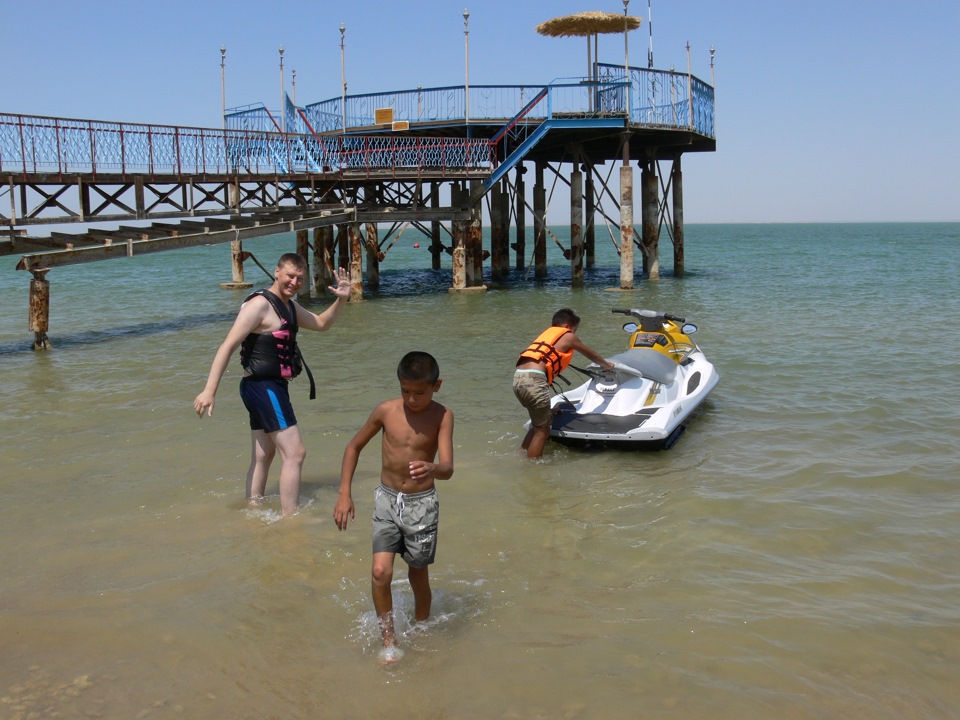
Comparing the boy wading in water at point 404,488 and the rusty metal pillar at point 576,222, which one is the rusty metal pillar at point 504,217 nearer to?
the rusty metal pillar at point 576,222

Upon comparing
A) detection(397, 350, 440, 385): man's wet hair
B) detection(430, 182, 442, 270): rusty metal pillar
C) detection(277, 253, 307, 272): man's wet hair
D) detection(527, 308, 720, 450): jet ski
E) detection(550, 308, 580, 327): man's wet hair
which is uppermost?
detection(430, 182, 442, 270): rusty metal pillar

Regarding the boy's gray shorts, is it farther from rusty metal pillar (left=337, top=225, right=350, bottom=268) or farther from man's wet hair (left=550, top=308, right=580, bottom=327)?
rusty metal pillar (left=337, top=225, right=350, bottom=268)

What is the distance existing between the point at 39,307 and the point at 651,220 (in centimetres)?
1814

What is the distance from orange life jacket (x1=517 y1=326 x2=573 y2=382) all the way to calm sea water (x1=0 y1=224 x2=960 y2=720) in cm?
83

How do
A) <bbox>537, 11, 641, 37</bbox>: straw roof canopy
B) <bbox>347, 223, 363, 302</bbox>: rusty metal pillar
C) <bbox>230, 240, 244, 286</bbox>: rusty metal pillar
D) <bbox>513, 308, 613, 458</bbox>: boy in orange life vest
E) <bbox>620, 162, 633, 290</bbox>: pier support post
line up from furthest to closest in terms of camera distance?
<bbox>230, 240, 244, 286</bbox>: rusty metal pillar, <bbox>537, 11, 641, 37</bbox>: straw roof canopy, <bbox>620, 162, 633, 290</bbox>: pier support post, <bbox>347, 223, 363, 302</bbox>: rusty metal pillar, <bbox>513, 308, 613, 458</bbox>: boy in orange life vest

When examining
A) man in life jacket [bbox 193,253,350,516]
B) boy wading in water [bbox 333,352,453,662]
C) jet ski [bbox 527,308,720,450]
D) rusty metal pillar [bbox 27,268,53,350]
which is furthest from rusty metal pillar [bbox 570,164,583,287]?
boy wading in water [bbox 333,352,453,662]

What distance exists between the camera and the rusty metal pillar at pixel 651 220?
2802 cm

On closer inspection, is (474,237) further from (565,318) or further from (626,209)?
(565,318)

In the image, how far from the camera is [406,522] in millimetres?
4516

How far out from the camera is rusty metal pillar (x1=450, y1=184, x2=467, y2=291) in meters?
24.9

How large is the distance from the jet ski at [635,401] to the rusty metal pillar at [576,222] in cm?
1721

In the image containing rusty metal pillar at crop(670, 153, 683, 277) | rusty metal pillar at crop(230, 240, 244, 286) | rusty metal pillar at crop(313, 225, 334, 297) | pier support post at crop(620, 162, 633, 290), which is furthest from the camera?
rusty metal pillar at crop(670, 153, 683, 277)

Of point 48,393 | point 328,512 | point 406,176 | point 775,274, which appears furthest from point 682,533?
point 775,274

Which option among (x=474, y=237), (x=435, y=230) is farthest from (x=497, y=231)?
(x=474, y=237)
